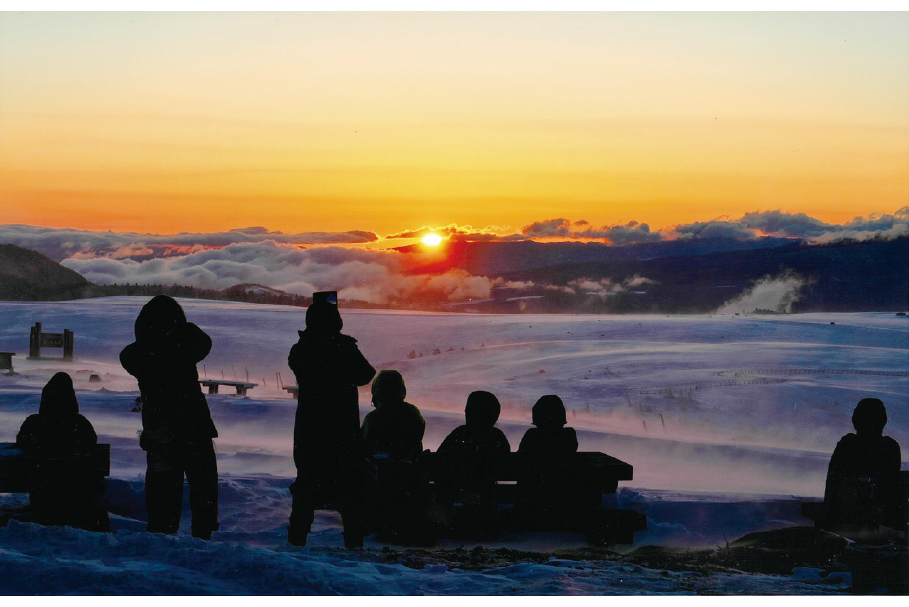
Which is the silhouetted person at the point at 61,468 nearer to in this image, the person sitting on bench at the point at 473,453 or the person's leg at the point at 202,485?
the person's leg at the point at 202,485

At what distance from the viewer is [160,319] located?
23.1 ft

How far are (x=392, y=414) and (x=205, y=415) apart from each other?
156cm

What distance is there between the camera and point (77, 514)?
738cm

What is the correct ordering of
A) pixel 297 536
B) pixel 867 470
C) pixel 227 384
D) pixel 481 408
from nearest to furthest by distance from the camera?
pixel 297 536 → pixel 481 408 → pixel 867 470 → pixel 227 384

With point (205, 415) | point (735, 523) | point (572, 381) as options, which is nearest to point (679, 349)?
point (572, 381)

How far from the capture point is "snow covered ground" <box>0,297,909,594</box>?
6469 mm

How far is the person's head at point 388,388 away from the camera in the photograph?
7762 millimetres

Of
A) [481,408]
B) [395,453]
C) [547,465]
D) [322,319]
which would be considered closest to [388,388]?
[395,453]

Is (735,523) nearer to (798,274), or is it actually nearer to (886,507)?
(886,507)

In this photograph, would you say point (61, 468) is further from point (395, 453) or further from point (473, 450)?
point (473, 450)

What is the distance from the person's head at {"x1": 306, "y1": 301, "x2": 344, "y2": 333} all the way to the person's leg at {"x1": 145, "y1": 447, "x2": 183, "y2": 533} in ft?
4.75

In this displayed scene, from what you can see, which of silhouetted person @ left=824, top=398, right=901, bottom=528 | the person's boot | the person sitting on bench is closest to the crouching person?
the person sitting on bench

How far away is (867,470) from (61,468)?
6796 millimetres

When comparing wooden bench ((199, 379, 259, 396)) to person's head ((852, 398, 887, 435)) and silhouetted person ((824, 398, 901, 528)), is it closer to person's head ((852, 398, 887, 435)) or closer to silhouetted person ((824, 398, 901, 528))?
silhouetted person ((824, 398, 901, 528))
